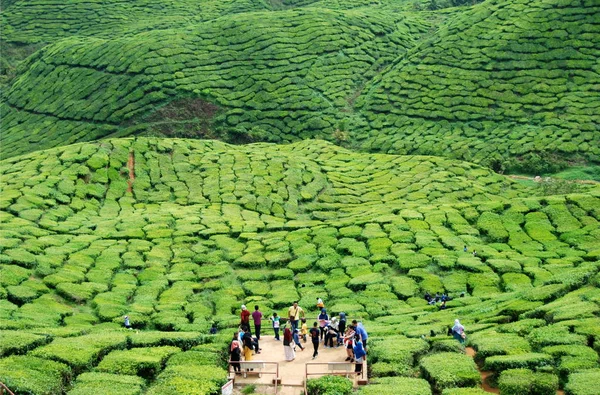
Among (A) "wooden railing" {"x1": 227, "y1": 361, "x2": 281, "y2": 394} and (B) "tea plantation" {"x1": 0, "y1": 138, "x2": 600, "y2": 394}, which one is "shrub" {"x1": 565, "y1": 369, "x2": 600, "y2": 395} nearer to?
(B) "tea plantation" {"x1": 0, "y1": 138, "x2": 600, "y2": 394}

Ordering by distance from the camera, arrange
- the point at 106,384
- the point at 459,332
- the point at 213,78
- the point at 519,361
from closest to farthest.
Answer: the point at 106,384 → the point at 519,361 → the point at 459,332 → the point at 213,78

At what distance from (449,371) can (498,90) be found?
50.1 metres

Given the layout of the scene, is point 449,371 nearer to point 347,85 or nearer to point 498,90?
point 498,90

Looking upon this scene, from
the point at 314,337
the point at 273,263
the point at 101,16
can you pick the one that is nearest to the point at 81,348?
the point at 314,337

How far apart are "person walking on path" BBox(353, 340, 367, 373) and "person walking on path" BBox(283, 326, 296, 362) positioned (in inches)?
94.8

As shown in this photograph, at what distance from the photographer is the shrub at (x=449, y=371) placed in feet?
76.7

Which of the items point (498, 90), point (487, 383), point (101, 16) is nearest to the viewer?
point (487, 383)

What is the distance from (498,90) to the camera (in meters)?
69.8

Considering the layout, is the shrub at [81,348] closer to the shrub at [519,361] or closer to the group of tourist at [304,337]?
the group of tourist at [304,337]

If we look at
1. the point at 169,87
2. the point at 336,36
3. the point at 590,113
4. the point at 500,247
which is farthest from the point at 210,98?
the point at 500,247

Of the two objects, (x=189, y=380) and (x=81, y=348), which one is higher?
(x=81, y=348)

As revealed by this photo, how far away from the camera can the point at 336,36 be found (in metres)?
82.7

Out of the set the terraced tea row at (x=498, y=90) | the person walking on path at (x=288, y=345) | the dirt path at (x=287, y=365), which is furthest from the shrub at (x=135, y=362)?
the terraced tea row at (x=498, y=90)

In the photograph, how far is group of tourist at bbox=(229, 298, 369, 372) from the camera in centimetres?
2517
